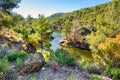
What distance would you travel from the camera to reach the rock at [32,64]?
406 inches

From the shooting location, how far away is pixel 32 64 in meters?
10.4

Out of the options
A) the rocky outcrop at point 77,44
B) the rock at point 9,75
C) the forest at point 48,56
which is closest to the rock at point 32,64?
the forest at point 48,56

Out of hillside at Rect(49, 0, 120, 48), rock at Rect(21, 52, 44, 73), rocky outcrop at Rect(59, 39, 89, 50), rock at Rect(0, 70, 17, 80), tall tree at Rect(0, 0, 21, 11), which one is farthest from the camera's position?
rocky outcrop at Rect(59, 39, 89, 50)

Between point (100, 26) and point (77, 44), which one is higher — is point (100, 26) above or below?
above

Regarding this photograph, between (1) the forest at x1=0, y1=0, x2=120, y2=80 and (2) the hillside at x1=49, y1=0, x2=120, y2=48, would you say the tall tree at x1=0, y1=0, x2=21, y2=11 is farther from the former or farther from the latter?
(2) the hillside at x1=49, y1=0, x2=120, y2=48

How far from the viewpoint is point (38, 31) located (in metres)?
47.2

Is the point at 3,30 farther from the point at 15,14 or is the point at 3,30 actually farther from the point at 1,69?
the point at 1,69

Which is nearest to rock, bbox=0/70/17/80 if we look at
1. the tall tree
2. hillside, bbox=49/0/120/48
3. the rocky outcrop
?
the tall tree

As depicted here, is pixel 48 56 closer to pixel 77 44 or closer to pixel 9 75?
pixel 9 75

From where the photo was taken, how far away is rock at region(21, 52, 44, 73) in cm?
1032

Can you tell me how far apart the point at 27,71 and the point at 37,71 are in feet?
1.72

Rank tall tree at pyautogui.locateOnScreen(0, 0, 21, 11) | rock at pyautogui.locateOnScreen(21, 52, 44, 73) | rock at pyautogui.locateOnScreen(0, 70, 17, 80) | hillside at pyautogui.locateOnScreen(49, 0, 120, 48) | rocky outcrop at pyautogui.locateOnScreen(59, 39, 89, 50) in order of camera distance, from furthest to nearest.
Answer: rocky outcrop at pyautogui.locateOnScreen(59, 39, 89, 50) < hillside at pyautogui.locateOnScreen(49, 0, 120, 48) < tall tree at pyautogui.locateOnScreen(0, 0, 21, 11) < rock at pyautogui.locateOnScreen(21, 52, 44, 73) < rock at pyautogui.locateOnScreen(0, 70, 17, 80)

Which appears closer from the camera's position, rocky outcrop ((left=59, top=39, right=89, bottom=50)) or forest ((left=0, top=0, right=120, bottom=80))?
forest ((left=0, top=0, right=120, bottom=80))

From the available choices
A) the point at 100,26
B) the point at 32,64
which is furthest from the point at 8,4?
the point at 32,64
